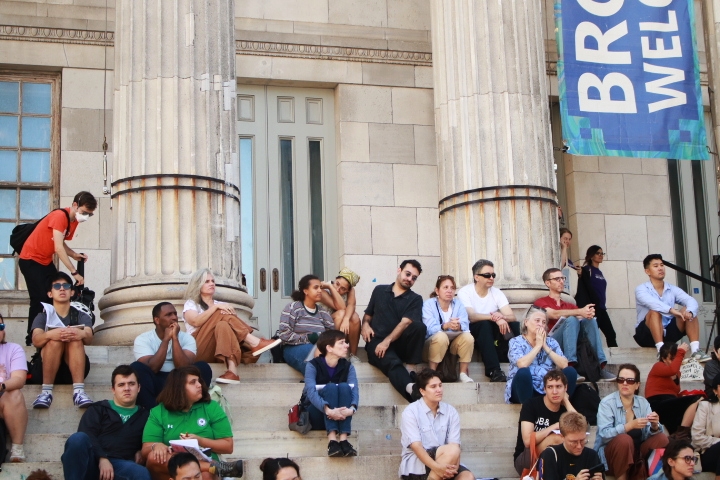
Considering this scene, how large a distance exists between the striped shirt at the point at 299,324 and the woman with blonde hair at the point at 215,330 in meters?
0.33

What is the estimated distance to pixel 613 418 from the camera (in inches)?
465

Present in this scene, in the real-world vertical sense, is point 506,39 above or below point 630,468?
above

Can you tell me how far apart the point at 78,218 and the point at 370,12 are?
7.35m

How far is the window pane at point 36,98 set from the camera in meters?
17.8

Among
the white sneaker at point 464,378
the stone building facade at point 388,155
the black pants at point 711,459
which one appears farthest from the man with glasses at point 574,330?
the black pants at point 711,459

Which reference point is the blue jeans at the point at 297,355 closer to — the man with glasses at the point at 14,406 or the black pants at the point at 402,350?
the black pants at the point at 402,350

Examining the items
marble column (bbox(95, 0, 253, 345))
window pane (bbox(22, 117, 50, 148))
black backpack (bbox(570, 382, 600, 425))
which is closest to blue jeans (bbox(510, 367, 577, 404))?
black backpack (bbox(570, 382, 600, 425))

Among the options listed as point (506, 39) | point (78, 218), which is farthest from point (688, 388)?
point (78, 218)

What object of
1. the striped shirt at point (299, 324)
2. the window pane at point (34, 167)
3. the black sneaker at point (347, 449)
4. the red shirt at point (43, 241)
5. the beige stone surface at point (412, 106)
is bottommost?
the black sneaker at point (347, 449)

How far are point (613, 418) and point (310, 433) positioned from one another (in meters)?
2.92

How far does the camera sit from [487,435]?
39.4ft

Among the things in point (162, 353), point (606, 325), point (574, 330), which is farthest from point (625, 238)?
point (162, 353)

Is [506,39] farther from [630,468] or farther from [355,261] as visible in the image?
[630,468]

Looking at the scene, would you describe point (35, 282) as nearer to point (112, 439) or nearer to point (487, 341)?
point (112, 439)
